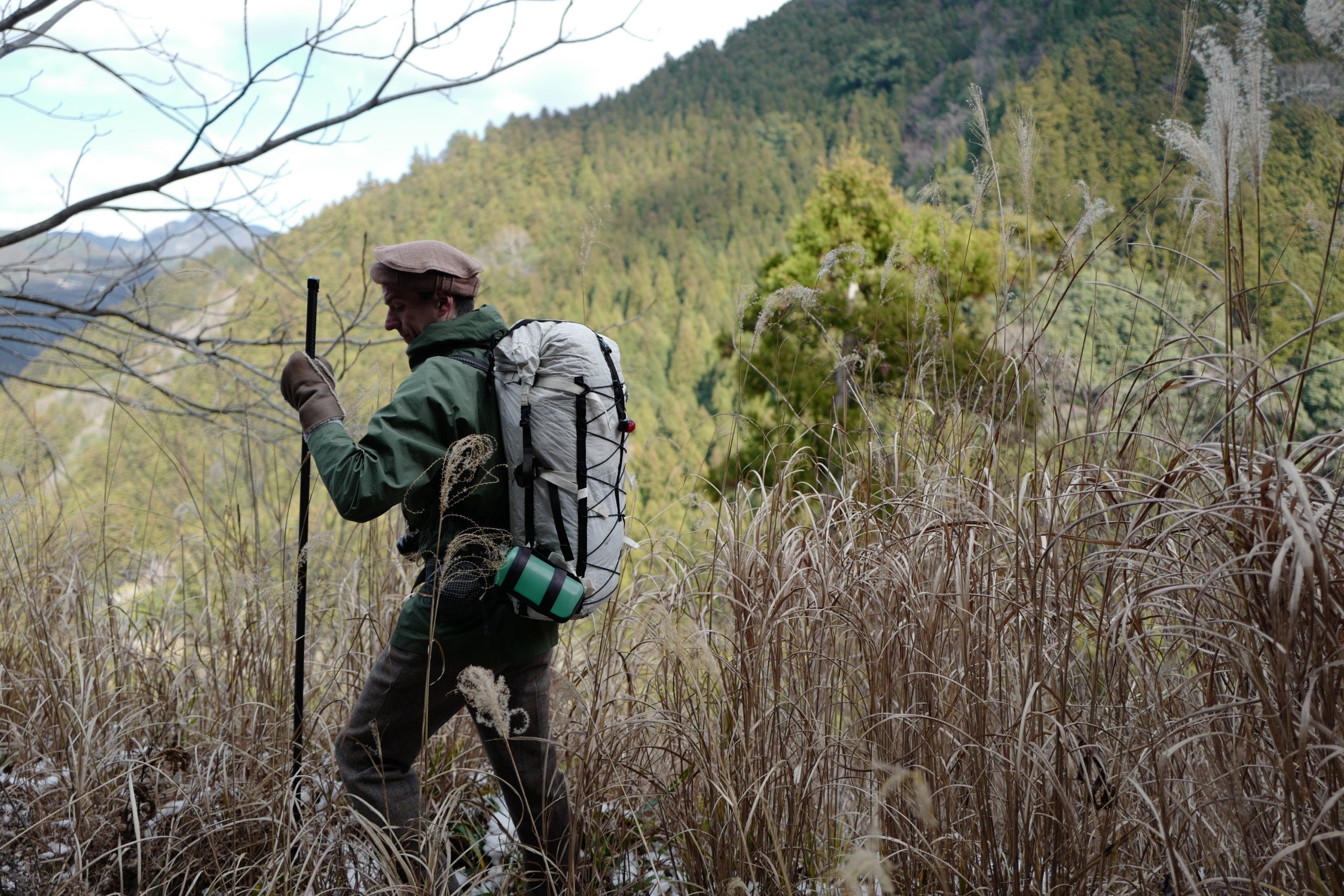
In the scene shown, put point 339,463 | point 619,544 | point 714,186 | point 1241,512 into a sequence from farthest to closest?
point 714,186 < point 619,544 < point 339,463 < point 1241,512

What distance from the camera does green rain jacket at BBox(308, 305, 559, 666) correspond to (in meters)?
1.68

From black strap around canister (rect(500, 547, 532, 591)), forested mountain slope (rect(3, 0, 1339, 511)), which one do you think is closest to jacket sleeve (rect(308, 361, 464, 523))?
black strap around canister (rect(500, 547, 532, 591))

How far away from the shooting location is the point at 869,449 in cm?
215

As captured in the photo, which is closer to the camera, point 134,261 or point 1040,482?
point 1040,482

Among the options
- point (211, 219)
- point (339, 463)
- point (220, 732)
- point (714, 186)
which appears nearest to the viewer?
point (339, 463)

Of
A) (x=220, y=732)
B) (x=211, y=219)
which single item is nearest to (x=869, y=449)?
(x=220, y=732)

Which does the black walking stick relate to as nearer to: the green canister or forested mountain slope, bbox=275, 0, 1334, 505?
the green canister

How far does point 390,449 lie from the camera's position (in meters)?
1.70

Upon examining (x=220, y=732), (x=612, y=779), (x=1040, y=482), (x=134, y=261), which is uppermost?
(x=134, y=261)

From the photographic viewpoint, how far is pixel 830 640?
201cm

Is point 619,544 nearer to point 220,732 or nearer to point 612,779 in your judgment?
point 612,779

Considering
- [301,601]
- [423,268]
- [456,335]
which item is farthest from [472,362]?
[301,601]

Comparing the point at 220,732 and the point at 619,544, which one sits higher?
the point at 619,544

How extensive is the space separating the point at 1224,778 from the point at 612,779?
1.35 meters
